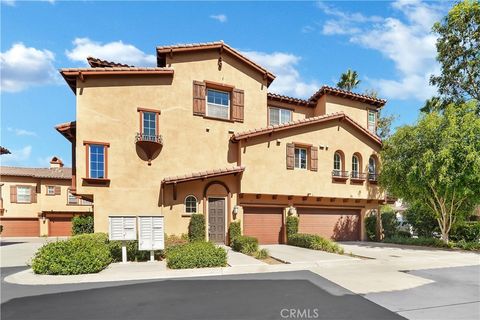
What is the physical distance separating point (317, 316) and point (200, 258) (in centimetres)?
539

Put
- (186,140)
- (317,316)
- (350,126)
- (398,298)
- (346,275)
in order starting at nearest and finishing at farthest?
(317,316)
(398,298)
(346,275)
(186,140)
(350,126)

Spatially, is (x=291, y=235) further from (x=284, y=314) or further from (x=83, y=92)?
(x=83, y=92)

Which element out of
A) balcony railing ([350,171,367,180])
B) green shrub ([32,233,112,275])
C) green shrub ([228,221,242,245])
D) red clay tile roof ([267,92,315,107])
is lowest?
green shrub ([228,221,242,245])

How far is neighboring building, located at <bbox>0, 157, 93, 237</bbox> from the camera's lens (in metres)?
29.5

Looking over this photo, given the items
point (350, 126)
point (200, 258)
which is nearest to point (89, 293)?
point (200, 258)

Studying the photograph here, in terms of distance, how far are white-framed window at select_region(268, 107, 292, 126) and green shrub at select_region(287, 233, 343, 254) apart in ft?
27.0

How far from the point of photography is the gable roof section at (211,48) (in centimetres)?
1717

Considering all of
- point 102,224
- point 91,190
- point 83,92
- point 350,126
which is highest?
point 83,92

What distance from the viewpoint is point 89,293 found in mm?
7684

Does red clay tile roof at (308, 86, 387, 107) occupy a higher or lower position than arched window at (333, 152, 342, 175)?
higher

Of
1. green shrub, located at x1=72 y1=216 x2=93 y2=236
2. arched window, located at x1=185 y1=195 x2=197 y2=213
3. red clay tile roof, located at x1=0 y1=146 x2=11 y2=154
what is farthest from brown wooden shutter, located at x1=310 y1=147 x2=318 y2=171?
red clay tile roof, located at x1=0 y1=146 x2=11 y2=154

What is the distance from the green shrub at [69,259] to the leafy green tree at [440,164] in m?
16.3

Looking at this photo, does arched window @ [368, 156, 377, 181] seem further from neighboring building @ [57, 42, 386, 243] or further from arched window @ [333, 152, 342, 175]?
arched window @ [333, 152, 342, 175]

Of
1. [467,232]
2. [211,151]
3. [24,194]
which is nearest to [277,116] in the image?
[211,151]
